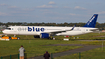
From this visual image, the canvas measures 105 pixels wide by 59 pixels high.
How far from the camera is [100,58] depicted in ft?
66.8

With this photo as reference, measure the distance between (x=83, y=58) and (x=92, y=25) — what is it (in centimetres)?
3853

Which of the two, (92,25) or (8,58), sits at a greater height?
(92,25)

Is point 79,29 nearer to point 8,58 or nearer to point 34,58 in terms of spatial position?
point 34,58

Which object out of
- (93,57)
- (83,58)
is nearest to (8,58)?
(83,58)

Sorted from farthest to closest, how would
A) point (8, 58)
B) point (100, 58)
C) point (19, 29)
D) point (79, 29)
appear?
1. point (79, 29)
2. point (19, 29)
3. point (100, 58)
4. point (8, 58)

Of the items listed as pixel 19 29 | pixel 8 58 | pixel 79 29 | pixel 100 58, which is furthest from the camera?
pixel 79 29

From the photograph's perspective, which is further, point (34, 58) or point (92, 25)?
point (92, 25)

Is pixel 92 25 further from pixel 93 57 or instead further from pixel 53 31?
pixel 93 57

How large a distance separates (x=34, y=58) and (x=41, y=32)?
32.3 meters

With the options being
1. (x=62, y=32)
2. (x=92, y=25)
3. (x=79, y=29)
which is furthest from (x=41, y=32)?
Answer: (x=92, y=25)

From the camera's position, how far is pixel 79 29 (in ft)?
185

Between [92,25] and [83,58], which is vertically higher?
[92,25]

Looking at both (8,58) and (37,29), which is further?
(37,29)

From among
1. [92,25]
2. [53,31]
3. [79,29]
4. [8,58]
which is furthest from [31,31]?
[8,58]
